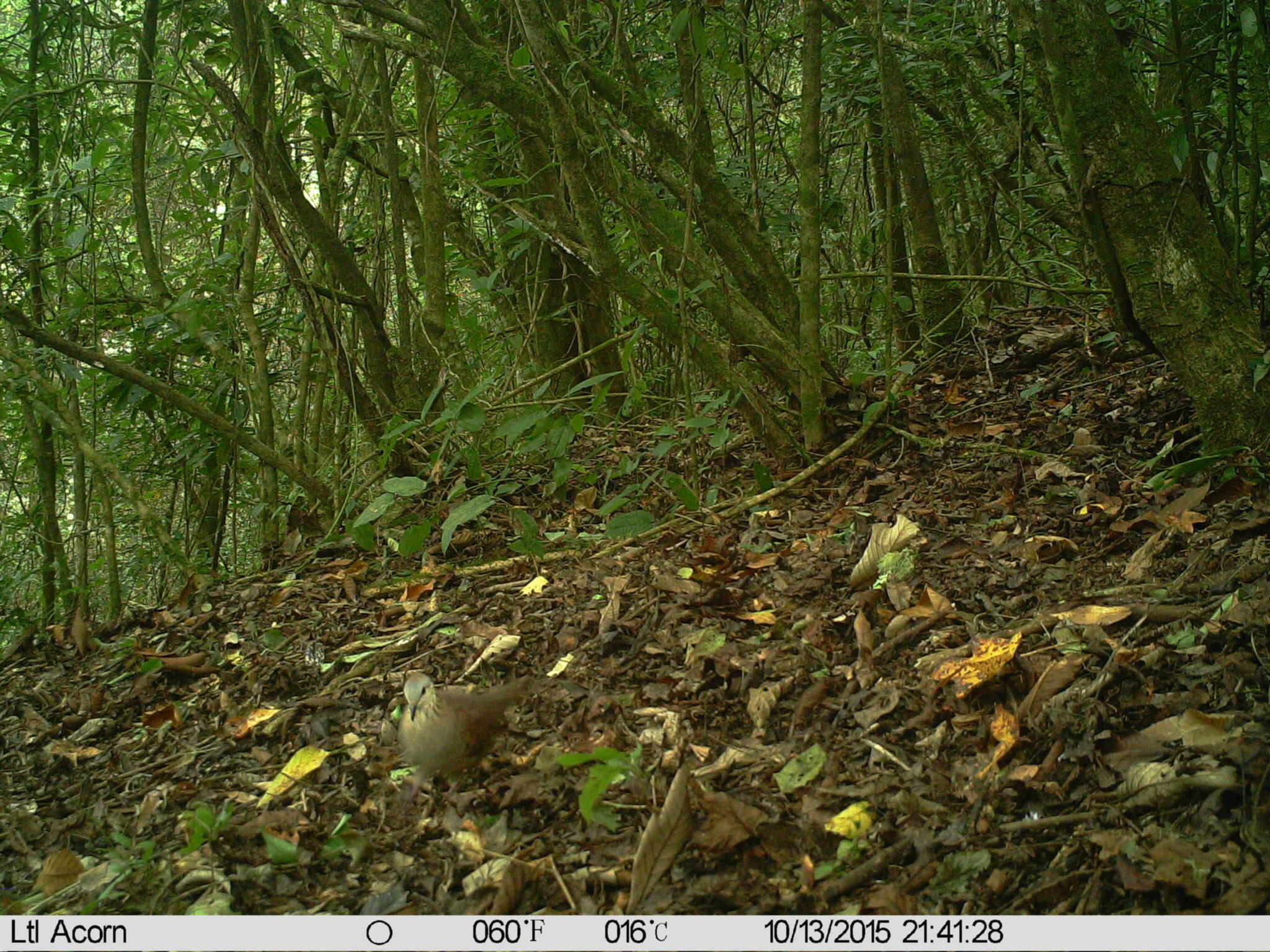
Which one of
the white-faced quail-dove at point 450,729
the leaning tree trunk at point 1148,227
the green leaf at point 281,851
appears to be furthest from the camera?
the leaning tree trunk at point 1148,227

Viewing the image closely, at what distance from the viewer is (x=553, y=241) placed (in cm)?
312

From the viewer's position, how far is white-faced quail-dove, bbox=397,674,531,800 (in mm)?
1826

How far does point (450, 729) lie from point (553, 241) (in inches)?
70.0

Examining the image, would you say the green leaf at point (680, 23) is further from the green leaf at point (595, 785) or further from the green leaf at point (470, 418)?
the green leaf at point (595, 785)

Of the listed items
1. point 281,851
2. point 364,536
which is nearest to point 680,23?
point 364,536

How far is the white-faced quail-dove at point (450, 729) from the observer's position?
1826 millimetres

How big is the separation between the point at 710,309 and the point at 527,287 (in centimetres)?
132

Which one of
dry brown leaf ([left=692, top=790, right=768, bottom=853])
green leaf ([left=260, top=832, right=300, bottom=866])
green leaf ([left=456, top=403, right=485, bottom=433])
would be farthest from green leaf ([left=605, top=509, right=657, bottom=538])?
green leaf ([left=260, top=832, right=300, bottom=866])

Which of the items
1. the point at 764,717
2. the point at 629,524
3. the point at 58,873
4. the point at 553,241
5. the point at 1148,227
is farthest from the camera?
the point at 553,241

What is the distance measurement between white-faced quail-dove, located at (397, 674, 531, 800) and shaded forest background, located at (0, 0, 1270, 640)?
24.8 inches

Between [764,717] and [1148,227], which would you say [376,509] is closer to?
[764,717]

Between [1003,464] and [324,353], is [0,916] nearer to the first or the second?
[324,353]

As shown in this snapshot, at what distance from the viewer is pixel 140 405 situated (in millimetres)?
3541

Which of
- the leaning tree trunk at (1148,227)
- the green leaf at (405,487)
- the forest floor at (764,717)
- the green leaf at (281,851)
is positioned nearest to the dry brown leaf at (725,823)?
the forest floor at (764,717)
